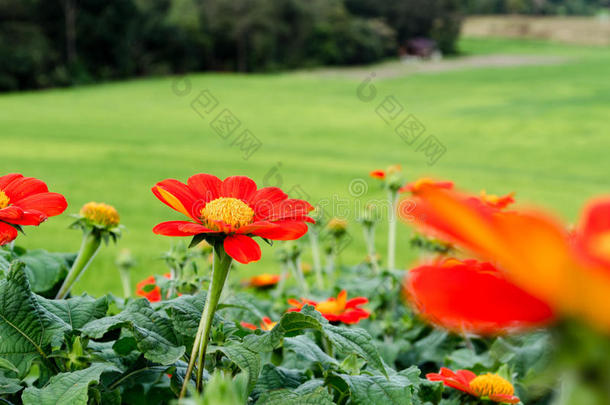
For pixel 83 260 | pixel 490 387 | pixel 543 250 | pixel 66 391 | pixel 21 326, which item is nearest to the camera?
pixel 543 250

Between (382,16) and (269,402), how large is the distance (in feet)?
111

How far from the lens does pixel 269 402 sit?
26.2 inches

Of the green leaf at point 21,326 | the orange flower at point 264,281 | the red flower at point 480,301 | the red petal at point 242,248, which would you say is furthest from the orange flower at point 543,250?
the orange flower at point 264,281

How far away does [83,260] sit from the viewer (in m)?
0.97

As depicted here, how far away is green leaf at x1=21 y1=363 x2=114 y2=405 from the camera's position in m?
0.61

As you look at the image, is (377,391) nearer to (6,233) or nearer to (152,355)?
(152,355)

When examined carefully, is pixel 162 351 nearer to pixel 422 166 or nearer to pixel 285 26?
pixel 422 166

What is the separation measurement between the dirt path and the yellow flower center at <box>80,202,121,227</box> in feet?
77.0

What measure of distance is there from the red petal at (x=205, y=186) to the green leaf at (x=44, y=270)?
41 cm

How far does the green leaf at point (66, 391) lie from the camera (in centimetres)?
61

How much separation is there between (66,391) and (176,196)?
205mm

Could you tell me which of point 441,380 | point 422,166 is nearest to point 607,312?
point 441,380

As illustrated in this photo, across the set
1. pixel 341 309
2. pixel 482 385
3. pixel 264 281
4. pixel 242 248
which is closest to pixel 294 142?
pixel 264 281

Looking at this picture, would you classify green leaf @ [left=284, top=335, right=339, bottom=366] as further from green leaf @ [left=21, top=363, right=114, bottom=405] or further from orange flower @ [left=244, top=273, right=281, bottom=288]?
orange flower @ [left=244, top=273, right=281, bottom=288]
